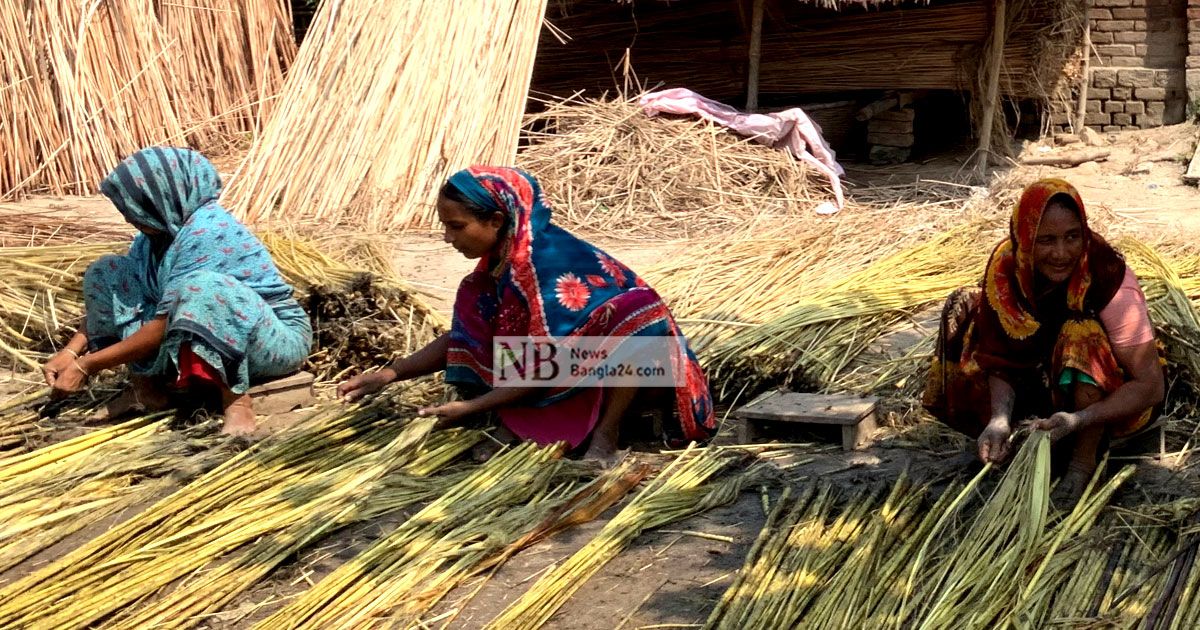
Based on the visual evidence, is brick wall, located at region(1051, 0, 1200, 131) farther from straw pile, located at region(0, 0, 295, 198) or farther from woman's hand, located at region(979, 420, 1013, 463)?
woman's hand, located at region(979, 420, 1013, 463)

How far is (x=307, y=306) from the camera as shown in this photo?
4445 millimetres

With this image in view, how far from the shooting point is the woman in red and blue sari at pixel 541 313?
3424mm

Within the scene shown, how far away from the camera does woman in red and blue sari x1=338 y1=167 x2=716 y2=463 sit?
342 centimetres

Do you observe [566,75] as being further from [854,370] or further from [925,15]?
[854,370]

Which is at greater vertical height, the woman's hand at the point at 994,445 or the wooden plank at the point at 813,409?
the woman's hand at the point at 994,445

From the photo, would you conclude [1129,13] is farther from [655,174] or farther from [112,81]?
[112,81]

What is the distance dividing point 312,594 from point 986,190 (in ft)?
17.5

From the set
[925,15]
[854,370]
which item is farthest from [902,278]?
[925,15]

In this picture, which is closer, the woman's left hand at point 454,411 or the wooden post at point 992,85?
the woman's left hand at point 454,411

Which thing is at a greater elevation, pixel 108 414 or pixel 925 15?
pixel 925 15

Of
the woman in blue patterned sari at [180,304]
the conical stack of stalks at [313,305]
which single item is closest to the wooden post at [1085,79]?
the conical stack of stalks at [313,305]

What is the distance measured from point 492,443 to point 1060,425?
143 cm

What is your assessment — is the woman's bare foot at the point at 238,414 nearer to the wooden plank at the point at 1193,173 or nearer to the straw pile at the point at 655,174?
the straw pile at the point at 655,174

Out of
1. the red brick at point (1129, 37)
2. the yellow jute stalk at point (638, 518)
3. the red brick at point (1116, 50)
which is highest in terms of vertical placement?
the red brick at point (1129, 37)
